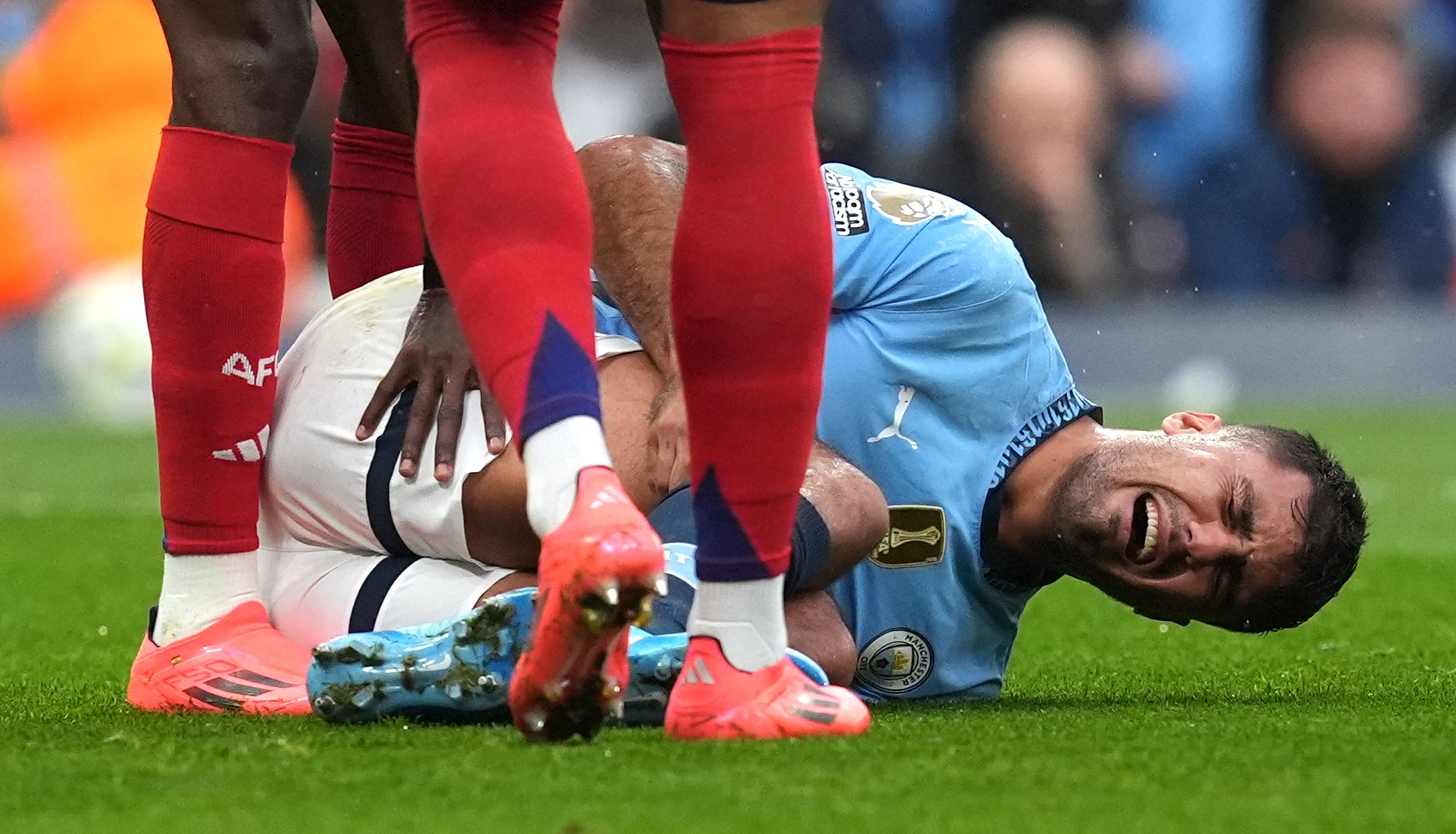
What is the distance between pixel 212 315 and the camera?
2283 mm

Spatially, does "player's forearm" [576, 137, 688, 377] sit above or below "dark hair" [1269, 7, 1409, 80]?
above

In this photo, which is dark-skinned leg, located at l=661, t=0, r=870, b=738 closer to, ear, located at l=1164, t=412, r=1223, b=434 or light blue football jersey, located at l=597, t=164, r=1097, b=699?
light blue football jersey, located at l=597, t=164, r=1097, b=699

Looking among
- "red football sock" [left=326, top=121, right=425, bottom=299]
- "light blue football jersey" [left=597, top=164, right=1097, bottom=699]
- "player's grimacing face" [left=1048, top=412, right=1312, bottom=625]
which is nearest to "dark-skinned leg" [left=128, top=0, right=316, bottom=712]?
"red football sock" [left=326, top=121, right=425, bottom=299]

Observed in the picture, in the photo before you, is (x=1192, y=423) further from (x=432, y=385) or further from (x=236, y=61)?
(x=236, y=61)

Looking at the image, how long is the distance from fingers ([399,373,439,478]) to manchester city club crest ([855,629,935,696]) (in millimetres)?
561

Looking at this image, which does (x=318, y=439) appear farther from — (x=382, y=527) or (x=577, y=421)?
(x=577, y=421)

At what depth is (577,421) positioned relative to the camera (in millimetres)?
1680

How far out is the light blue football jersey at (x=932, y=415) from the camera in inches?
98.3

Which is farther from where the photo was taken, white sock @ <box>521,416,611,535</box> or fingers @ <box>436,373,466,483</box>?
fingers @ <box>436,373,466,483</box>

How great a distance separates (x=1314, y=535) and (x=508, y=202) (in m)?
1.18

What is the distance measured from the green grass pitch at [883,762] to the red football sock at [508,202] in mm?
304

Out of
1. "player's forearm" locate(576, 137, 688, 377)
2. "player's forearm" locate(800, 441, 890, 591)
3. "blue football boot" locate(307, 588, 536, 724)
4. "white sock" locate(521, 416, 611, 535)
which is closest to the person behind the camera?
"white sock" locate(521, 416, 611, 535)

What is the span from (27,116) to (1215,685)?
720 cm

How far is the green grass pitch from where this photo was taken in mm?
1510
